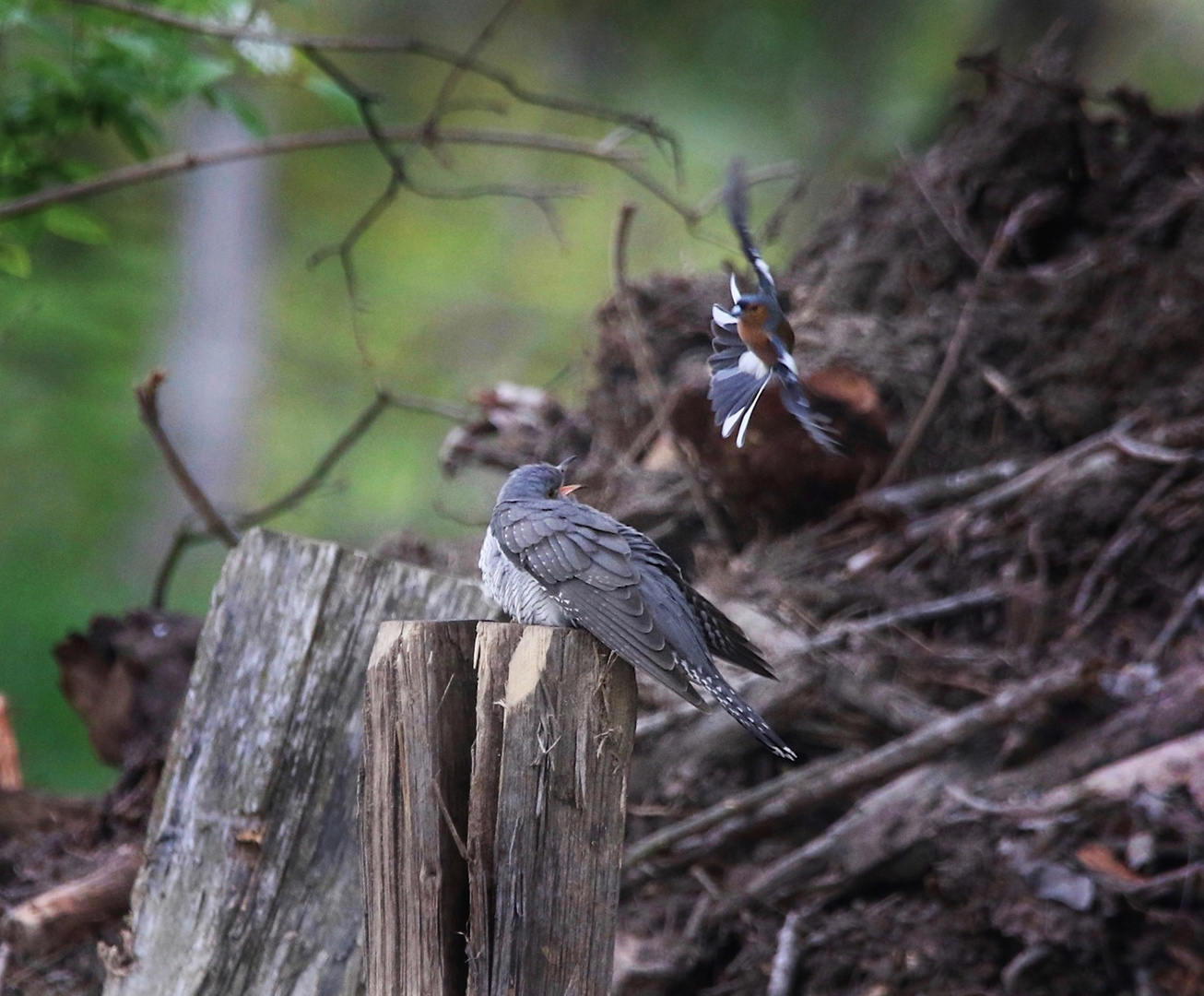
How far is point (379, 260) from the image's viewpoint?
863 cm

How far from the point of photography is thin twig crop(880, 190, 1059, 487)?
161 inches

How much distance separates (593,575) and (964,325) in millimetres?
2798

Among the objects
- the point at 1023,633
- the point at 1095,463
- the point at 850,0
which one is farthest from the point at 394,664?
the point at 850,0

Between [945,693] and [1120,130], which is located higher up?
[1120,130]

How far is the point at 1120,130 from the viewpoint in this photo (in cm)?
451

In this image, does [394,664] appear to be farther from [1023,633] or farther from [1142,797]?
[1023,633]

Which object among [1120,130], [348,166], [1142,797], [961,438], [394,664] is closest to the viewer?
[394,664]

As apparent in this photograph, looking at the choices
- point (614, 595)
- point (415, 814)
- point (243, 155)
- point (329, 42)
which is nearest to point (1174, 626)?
point (614, 595)

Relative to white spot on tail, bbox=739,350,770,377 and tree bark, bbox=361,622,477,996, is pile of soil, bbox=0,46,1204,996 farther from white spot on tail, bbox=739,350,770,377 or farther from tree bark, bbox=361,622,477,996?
white spot on tail, bbox=739,350,770,377

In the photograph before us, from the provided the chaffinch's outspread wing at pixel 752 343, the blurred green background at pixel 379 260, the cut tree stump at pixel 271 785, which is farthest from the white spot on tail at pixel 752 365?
the blurred green background at pixel 379 260

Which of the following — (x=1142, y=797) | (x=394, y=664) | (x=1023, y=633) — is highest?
(x=1023, y=633)

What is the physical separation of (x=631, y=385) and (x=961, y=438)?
129cm

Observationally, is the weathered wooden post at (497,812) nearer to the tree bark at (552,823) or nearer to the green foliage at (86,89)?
the tree bark at (552,823)

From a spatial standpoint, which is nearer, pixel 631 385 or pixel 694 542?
pixel 694 542
